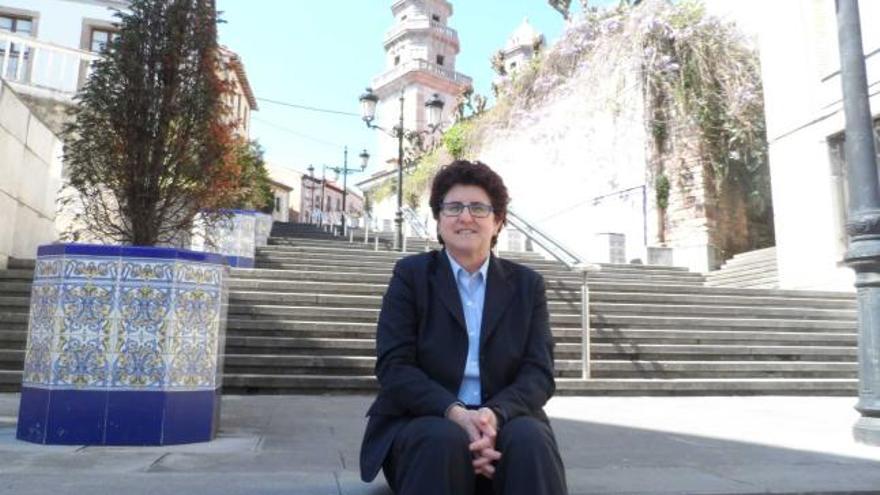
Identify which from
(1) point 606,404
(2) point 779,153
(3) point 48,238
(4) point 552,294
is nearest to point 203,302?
(1) point 606,404

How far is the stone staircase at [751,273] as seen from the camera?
1148cm

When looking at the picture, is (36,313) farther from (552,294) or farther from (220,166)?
(552,294)

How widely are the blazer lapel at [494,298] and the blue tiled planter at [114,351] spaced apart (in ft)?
5.87

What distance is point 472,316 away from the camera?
232 centimetres

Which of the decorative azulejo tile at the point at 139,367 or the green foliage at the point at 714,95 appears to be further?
the green foliage at the point at 714,95

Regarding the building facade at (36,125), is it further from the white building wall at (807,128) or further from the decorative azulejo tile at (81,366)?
the white building wall at (807,128)

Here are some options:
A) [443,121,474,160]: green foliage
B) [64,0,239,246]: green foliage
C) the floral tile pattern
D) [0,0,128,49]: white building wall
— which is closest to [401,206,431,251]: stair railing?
[443,121,474,160]: green foliage

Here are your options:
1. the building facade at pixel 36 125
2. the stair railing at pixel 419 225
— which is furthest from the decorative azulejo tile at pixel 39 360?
the stair railing at pixel 419 225

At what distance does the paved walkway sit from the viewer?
2510 millimetres

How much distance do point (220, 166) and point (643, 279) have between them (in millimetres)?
7881

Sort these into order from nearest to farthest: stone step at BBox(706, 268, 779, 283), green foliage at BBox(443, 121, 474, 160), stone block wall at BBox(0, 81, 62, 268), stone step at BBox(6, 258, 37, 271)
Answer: stone block wall at BBox(0, 81, 62, 268) → stone step at BBox(6, 258, 37, 271) → stone step at BBox(706, 268, 779, 283) → green foliage at BBox(443, 121, 474, 160)

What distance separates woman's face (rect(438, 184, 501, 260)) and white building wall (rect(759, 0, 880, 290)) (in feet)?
30.6

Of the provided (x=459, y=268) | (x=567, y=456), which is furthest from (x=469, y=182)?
(x=567, y=456)

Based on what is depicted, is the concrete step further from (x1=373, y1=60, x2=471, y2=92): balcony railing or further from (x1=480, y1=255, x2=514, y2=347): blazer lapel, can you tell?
(x1=373, y1=60, x2=471, y2=92): balcony railing
